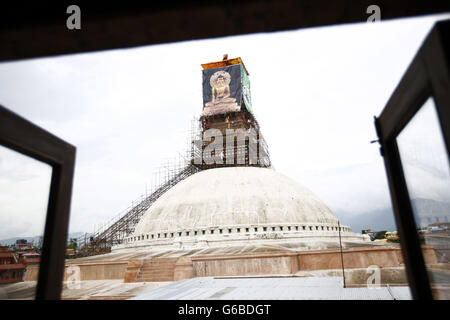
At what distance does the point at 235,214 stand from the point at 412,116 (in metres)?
20.0

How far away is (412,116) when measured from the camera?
2.00 m

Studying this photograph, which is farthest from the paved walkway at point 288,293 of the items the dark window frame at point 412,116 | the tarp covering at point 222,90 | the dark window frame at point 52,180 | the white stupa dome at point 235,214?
the tarp covering at point 222,90

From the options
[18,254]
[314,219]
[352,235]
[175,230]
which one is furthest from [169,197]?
[18,254]

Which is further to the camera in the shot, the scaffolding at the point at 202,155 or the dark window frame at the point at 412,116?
the scaffolding at the point at 202,155

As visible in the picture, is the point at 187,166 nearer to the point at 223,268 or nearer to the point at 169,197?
the point at 169,197

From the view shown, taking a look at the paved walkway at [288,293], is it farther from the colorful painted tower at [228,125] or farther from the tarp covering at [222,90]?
the tarp covering at [222,90]

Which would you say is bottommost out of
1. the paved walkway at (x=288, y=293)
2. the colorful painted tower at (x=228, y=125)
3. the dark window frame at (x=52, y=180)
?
the paved walkway at (x=288, y=293)

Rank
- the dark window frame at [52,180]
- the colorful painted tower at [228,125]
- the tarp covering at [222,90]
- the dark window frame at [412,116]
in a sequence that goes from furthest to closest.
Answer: the tarp covering at [222,90] → the colorful painted tower at [228,125] → the dark window frame at [52,180] → the dark window frame at [412,116]

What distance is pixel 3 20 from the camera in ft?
5.93

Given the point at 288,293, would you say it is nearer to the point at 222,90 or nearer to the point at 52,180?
the point at 52,180

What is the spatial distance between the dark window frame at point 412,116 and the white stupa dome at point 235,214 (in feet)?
58.1

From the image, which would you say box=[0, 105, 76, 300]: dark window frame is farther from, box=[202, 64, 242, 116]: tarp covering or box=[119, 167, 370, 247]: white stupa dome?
box=[202, 64, 242, 116]: tarp covering

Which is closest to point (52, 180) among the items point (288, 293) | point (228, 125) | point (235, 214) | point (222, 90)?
point (288, 293)

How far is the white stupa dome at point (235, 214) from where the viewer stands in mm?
20297
